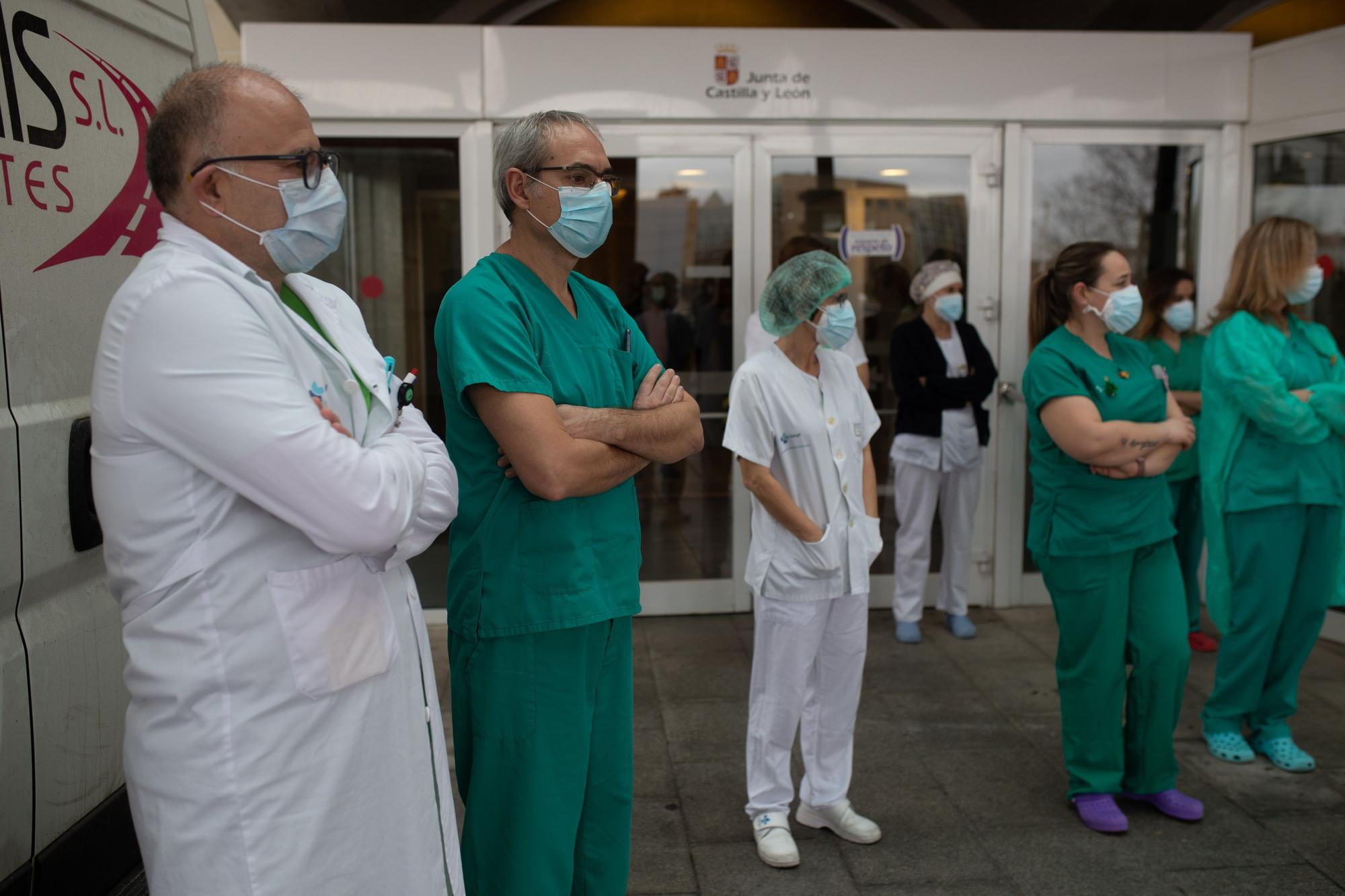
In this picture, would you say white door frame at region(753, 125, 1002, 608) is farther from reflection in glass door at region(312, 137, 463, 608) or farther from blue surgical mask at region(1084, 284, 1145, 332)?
blue surgical mask at region(1084, 284, 1145, 332)

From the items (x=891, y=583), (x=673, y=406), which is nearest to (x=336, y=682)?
(x=673, y=406)

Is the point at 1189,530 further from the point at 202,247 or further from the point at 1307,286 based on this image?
the point at 202,247

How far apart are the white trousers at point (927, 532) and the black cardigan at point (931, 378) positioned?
247 mm

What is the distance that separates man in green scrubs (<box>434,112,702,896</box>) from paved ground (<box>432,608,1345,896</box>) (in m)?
1.04

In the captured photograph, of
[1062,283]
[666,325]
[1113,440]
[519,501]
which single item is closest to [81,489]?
[519,501]

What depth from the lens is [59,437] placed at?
1982 millimetres

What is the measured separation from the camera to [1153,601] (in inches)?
146

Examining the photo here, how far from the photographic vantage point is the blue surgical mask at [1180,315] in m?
5.73

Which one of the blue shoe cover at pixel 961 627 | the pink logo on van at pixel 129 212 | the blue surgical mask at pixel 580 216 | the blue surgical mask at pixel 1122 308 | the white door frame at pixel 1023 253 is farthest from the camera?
the white door frame at pixel 1023 253

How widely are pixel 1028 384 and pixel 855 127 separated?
2864 millimetres

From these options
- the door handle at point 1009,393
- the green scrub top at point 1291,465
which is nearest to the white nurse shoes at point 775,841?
the green scrub top at point 1291,465

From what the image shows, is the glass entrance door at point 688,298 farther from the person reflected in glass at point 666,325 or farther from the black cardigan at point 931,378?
the black cardigan at point 931,378

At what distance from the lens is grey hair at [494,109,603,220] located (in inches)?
99.2

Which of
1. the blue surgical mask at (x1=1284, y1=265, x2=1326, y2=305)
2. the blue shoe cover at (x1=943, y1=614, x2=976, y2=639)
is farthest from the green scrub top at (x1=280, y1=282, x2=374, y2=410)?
the blue shoe cover at (x1=943, y1=614, x2=976, y2=639)
